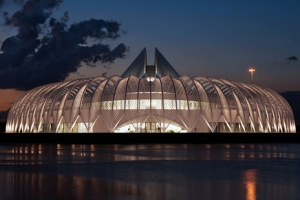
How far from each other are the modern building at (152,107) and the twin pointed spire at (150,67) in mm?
10076

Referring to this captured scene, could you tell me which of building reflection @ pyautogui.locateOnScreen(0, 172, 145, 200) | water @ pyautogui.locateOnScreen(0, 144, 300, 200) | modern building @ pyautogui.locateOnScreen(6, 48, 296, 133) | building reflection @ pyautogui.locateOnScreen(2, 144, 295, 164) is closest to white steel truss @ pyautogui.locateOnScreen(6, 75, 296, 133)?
modern building @ pyautogui.locateOnScreen(6, 48, 296, 133)

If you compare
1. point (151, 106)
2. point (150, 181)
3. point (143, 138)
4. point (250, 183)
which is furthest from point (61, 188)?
point (151, 106)

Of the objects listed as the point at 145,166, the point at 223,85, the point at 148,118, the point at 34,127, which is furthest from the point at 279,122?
the point at 145,166

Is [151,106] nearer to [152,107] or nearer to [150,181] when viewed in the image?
[152,107]

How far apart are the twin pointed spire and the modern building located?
33.1 feet

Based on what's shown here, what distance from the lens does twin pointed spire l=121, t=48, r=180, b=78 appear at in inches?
2566

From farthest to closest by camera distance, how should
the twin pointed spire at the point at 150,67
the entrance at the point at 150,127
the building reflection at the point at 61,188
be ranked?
1. the twin pointed spire at the point at 150,67
2. the entrance at the point at 150,127
3. the building reflection at the point at 61,188

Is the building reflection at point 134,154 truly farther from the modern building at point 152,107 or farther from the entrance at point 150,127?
the entrance at point 150,127

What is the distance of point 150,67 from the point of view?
2606 inches

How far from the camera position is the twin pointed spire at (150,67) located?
214 feet

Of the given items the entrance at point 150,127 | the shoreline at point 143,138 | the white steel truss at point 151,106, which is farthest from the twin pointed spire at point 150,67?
the shoreline at point 143,138

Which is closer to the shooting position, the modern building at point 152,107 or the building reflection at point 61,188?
the building reflection at point 61,188

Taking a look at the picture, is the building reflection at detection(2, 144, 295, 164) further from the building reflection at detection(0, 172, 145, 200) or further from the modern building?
the modern building

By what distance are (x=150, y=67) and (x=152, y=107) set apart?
15309 mm
